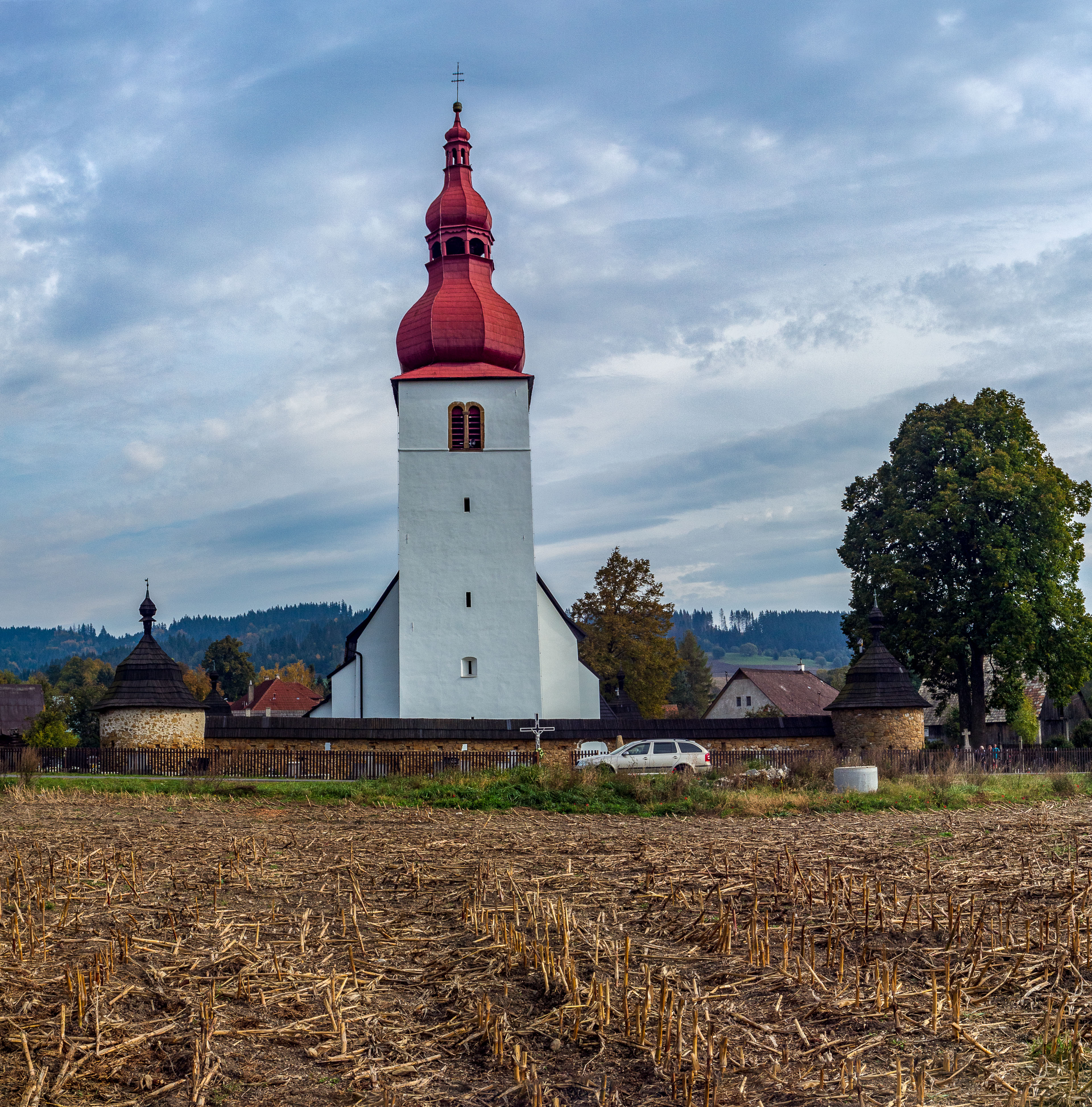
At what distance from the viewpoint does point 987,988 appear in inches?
250

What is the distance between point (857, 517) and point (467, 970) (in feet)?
105

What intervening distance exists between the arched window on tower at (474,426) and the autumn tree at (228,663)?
5419 cm

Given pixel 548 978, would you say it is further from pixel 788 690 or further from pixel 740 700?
pixel 740 700

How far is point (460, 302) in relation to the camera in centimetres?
3422

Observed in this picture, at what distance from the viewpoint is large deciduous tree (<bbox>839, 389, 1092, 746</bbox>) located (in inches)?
1277

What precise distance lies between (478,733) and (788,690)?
132 feet

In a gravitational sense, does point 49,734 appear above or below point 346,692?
below

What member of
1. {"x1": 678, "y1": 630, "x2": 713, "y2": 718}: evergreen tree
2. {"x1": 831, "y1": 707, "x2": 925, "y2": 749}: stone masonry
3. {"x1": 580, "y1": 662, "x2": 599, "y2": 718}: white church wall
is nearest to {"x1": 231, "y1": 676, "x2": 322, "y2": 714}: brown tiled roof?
{"x1": 678, "y1": 630, "x2": 713, "y2": 718}: evergreen tree

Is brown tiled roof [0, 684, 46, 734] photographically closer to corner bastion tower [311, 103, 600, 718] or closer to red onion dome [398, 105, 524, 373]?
corner bastion tower [311, 103, 600, 718]

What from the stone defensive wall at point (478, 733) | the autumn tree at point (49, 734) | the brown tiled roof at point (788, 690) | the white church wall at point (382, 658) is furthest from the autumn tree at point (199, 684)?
the stone defensive wall at point (478, 733)

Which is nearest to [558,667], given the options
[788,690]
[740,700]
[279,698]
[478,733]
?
[478,733]

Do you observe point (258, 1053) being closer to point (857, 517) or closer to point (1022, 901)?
point (1022, 901)

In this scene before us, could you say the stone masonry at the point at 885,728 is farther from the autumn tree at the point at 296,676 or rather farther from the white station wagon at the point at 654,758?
the autumn tree at the point at 296,676

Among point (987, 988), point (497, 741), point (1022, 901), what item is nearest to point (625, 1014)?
point (987, 988)
